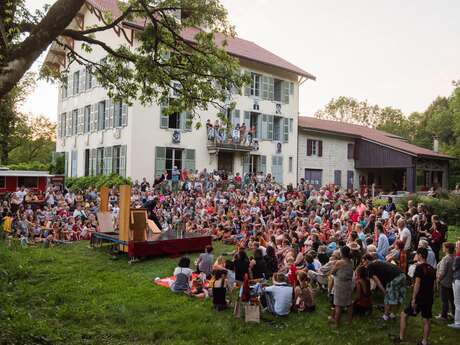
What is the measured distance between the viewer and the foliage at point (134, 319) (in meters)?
7.19

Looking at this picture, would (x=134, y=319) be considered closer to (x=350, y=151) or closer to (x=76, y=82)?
(x=76, y=82)

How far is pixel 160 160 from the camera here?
83.4ft

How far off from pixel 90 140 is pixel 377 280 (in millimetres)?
24268

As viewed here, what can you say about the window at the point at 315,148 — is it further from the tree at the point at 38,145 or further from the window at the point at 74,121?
the tree at the point at 38,145

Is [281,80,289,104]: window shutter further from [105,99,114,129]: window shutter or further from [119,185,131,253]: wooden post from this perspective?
[119,185,131,253]: wooden post

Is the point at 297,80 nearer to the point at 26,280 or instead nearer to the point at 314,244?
the point at 314,244

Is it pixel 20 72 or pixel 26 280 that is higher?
pixel 20 72

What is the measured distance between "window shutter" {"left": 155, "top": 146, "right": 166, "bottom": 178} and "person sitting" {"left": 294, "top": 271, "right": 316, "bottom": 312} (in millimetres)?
17680

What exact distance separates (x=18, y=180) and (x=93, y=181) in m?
4.14

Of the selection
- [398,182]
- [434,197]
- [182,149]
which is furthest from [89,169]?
[398,182]

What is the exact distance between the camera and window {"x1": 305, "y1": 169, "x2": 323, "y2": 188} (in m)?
33.7

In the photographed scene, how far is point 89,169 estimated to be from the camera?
2875cm

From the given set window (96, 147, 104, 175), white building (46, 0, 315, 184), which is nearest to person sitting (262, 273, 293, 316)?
white building (46, 0, 315, 184)

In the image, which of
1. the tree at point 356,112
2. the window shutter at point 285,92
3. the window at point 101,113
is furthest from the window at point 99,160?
the tree at point 356,112
